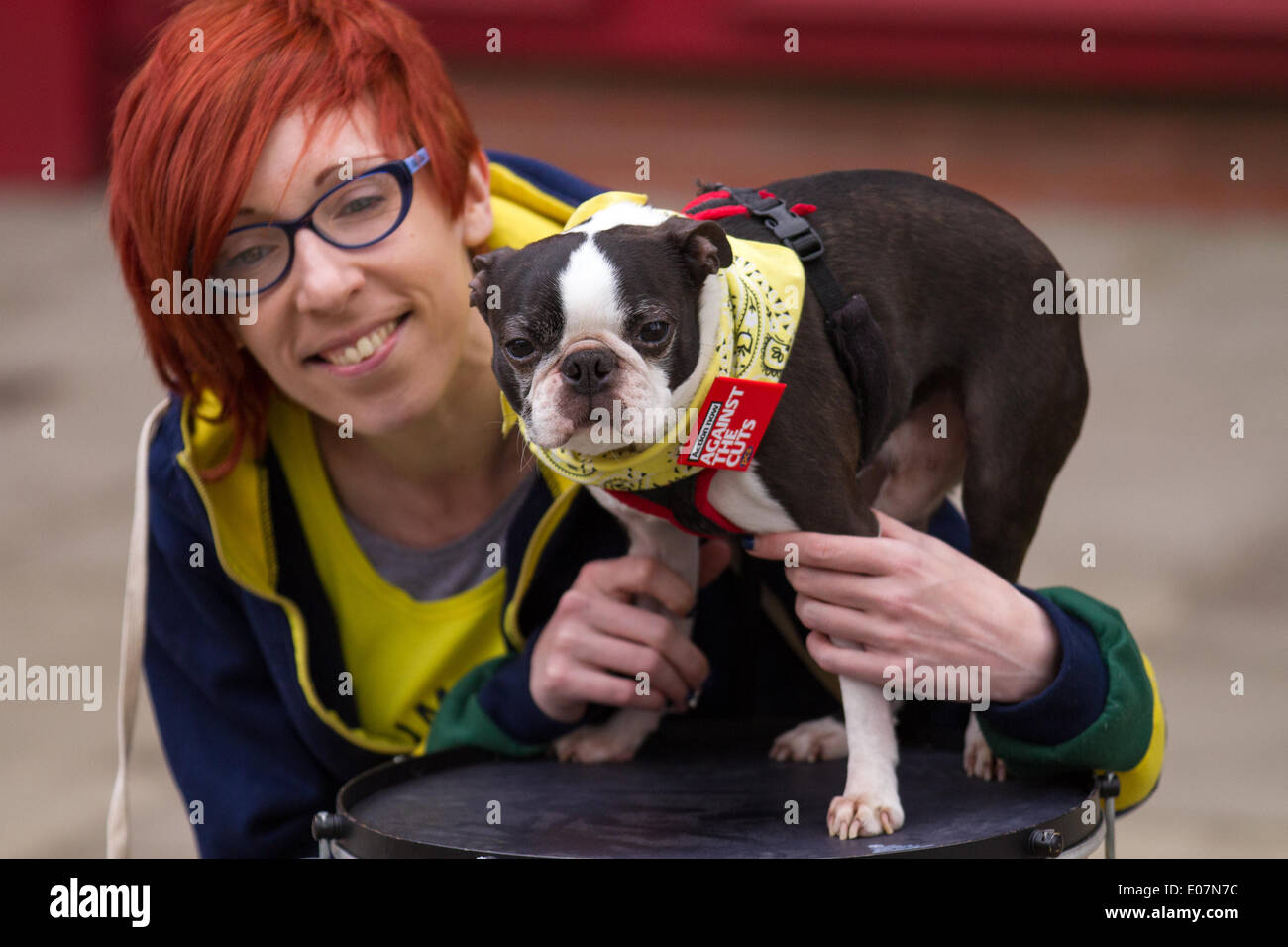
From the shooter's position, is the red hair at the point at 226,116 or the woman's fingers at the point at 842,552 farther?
the red hair at the point at 226,116

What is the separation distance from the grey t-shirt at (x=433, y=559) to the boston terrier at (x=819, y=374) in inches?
14.4

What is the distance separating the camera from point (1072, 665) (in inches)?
63.7

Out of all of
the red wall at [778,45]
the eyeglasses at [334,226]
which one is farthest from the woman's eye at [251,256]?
the red wall at [778,45]

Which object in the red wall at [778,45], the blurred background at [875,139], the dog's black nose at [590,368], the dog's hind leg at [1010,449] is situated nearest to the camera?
the dog's black nose at [590,368]

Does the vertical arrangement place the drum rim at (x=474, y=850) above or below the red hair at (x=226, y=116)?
below

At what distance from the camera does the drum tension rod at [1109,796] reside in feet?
5.43

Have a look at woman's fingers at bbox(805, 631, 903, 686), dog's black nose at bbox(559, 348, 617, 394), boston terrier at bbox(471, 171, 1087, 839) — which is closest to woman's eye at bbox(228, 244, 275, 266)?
boston terrier at bbox(471, 171, 1087, 839)

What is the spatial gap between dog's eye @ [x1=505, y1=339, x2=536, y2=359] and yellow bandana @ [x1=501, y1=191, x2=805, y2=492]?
88 millimetres

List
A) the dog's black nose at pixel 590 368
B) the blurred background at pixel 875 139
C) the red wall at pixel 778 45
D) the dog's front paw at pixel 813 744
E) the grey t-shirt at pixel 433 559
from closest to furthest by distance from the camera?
the dog's black nose at pixel 590 368 → the dog's front paw at pixel 813 744 → the grey t-shirt at pixel 433 559 → the blurred background at pixel 875 139 → the red wall at pixel 778 45

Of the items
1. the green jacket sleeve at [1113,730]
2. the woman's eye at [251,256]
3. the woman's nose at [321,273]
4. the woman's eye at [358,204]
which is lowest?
the green jacket sleeve at [1113,730]

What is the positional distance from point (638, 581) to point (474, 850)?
1.56 ft

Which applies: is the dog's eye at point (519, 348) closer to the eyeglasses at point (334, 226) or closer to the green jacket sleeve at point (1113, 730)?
the eyeglasses at point (334, 226)

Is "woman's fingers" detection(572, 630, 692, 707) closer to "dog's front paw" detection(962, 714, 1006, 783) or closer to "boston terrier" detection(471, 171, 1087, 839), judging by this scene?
"boston terrier" detection(471, 171, 1087, 839)
